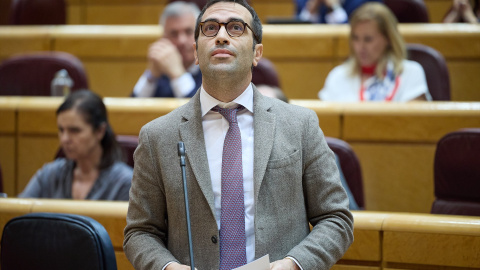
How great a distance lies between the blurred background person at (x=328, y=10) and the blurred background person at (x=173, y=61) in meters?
0.57

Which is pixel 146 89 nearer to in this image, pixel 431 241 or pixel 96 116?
pixel 96 116

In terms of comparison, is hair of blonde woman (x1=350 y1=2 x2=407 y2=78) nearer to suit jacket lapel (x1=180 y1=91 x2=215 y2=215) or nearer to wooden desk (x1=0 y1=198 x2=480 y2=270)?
wooden desk (x1=0 y1=198 x2=480 y2=270)

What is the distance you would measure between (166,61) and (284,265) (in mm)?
1338

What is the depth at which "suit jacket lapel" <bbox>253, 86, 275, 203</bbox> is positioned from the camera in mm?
896

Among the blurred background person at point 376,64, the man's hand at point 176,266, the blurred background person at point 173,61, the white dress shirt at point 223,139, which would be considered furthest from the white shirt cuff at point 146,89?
the man's hand at point 176,266

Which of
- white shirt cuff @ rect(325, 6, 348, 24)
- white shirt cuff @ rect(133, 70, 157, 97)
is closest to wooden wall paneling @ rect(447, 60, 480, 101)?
white shirt cuff @ rect(325, 6, 348, 24)

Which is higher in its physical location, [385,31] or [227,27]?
[227,27]

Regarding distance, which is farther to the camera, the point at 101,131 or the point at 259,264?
the point at 101,131

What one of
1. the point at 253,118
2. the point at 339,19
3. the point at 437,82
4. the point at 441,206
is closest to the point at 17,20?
the point at 339,19

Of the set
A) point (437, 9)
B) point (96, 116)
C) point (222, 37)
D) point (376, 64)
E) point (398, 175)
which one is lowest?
point (398, 175)

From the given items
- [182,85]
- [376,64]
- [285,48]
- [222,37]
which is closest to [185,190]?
[222,37]

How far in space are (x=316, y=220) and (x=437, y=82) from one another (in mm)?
1324

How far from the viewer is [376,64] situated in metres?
2.11

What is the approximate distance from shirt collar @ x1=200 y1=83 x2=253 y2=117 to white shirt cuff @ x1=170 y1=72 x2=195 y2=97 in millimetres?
1148
